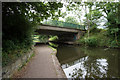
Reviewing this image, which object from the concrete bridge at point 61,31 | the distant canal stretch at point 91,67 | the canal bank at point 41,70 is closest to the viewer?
the canal bank at point 41,70

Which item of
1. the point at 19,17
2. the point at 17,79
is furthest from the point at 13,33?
the point at 17,79

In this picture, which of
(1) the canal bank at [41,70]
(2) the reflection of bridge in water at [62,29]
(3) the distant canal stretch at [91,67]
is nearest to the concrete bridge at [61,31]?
(2) the reflection of bridge in water at [62,29]

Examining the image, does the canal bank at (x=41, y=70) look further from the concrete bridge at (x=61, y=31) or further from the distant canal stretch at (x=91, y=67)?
the concrete bridge at (x=61, y=31)

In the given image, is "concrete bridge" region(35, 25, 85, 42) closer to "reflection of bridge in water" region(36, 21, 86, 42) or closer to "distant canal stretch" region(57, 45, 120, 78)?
"reflection of bridge in water" region(36, 21, 86, 42)

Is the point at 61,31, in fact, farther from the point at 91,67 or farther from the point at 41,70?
the point at 41,70

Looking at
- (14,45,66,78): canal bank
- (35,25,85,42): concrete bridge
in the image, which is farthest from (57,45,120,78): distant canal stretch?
(35,25,85,42): concrete bridge

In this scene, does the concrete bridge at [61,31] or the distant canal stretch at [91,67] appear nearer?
the distant canal stretch at [91,67]

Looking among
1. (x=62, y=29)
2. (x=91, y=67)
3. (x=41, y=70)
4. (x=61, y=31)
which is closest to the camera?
(x=41, y=70)

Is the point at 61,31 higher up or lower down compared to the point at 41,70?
higher up

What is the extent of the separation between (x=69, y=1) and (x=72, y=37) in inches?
659

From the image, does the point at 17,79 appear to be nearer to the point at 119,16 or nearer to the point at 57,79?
the point at 57,79

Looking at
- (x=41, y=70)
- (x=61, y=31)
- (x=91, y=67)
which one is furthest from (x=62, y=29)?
(x=41, y=70)

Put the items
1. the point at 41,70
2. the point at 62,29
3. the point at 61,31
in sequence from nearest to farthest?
the point at 41,70 < the point at 62,29 < the point at 61,31

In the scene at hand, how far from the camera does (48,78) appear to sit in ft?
8.80
